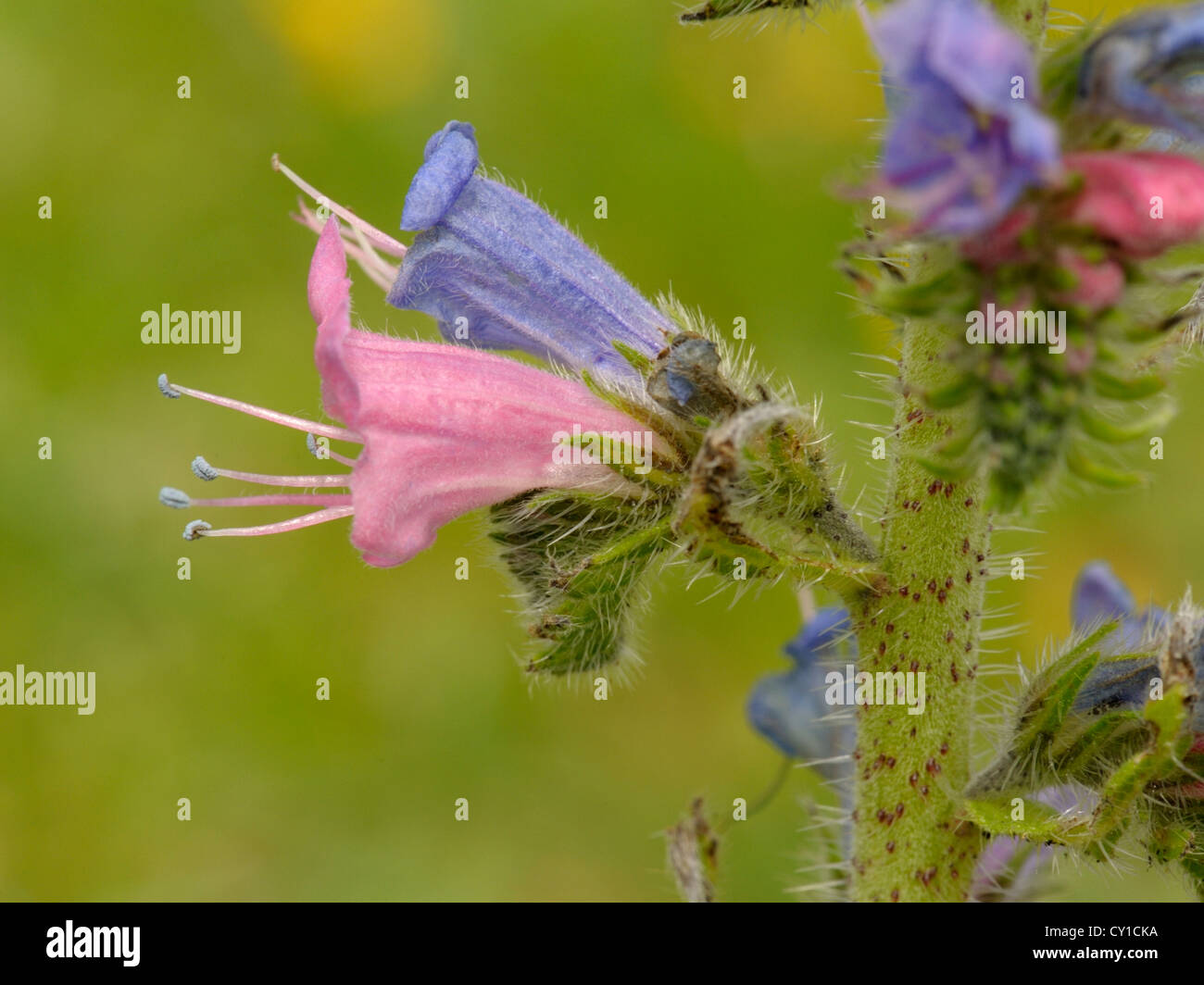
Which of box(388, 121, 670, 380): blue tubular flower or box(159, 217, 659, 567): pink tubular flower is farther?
box(388, 121, 670, 380): blue tubular flower

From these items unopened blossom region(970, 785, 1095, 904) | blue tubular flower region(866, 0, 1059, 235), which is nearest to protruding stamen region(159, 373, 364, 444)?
blue tubular flower region(866, 0, 1059, 235)

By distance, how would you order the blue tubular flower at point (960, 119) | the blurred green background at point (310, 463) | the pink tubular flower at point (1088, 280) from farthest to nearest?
the blurred green background at point (310, 463) → the pink tubular flower at point (1088, 280) → the blue tubular flower at point (960, 119)

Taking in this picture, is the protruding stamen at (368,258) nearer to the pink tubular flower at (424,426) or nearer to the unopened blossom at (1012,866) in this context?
the pink tubular flower at (424,426)

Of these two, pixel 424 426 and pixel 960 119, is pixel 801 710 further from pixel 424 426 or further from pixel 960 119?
pixel 960 119

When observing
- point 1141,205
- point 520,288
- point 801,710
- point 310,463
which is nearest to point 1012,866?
point 801,710

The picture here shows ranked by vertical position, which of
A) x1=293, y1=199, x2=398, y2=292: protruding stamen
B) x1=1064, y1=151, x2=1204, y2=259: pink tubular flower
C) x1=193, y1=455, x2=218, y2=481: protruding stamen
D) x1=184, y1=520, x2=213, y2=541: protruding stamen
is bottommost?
x1=184, y1=520, x2=213, y2=541: protruding stamen

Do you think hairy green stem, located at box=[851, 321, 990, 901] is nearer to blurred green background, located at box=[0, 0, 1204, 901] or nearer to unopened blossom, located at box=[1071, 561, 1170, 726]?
unopened blossom, located at box=[1071, 561, 1170, 726]

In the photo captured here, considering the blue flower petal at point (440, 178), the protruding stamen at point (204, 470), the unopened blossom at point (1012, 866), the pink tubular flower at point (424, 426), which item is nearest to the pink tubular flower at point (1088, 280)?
the pink tubular flower at point (424, 426)
